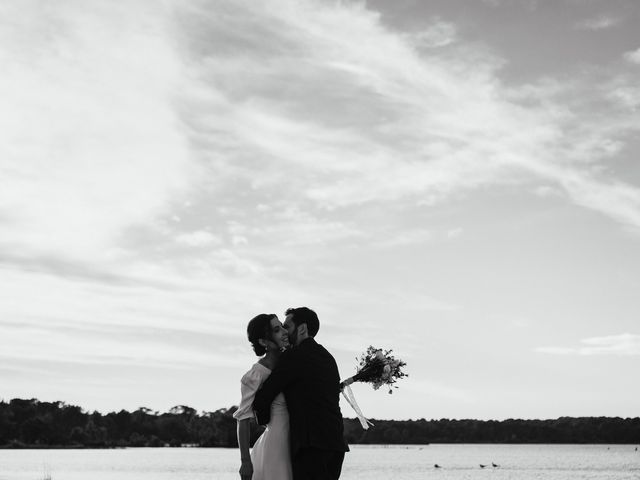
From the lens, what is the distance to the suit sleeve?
21.9ft

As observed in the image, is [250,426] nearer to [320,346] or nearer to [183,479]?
[320,346]

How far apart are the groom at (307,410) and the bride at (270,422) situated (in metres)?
0.06

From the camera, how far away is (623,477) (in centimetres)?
9581

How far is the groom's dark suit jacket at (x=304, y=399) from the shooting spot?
670 centimetres

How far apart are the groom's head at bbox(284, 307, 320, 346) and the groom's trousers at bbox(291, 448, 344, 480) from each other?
2.74 feet

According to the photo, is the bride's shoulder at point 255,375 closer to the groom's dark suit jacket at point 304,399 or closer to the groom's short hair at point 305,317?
the groom's dark suit jacket at point 304,399

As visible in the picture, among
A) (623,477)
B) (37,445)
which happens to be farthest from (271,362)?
(37,445)

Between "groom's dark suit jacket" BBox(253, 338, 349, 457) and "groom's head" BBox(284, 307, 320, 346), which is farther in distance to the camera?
"groom's head" BBox(284, 307, 320, 346)

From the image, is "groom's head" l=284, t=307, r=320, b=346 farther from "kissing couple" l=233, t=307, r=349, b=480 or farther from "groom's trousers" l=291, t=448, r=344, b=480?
"groom's trousers" l=291, t=448, r=344, b=480

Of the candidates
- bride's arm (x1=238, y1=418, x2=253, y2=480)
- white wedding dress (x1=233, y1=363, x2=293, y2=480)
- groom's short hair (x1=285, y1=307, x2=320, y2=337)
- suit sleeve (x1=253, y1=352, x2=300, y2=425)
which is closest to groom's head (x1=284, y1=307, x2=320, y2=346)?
groom's short hair (x1=285, y1=307, x2=320, y2=337)

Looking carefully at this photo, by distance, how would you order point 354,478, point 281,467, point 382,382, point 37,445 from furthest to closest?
1. point 37,445
2. point 354,478
3. point 382,382
4. point 281,467

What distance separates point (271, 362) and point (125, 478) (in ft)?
300

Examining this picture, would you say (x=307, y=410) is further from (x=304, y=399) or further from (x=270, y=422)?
(x=270, y=422)

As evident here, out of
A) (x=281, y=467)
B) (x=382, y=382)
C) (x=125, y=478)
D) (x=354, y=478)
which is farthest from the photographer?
(x=354, y=478)
